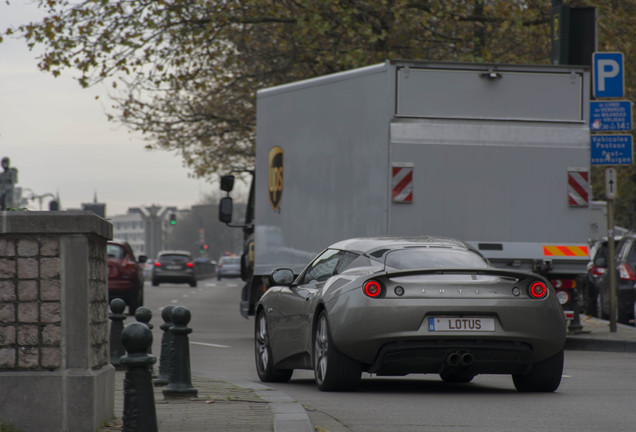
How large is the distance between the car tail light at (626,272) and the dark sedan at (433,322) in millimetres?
12213

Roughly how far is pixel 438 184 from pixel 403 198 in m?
0.47

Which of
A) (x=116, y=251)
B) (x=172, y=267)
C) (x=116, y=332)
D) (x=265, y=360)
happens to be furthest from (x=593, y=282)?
(x=172, y=267)

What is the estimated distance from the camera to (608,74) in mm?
19125

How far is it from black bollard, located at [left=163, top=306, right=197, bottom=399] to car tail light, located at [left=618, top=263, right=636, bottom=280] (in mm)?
14011

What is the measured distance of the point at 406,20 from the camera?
26.6 meters

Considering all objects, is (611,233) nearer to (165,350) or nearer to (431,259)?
(431,259)

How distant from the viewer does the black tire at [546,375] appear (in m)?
10.8

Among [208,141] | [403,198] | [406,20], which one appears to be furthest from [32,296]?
[208,141]

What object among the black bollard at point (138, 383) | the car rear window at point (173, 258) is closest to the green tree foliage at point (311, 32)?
the black bollard at point (138, 383)

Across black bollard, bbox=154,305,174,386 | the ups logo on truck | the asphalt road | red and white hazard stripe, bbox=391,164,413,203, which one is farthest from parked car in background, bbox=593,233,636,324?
black bollard, bbox=154,305,174,386

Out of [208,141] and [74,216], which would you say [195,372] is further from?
[208,141]

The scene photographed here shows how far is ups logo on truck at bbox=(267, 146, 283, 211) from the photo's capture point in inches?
724

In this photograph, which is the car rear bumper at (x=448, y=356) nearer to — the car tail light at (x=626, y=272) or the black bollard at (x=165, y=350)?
the black bollard at (x=165, y=350)

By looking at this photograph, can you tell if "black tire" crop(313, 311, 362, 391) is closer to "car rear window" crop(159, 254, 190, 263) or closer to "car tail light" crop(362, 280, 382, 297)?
"car tail light" crop(362, 280, 382, 297)
